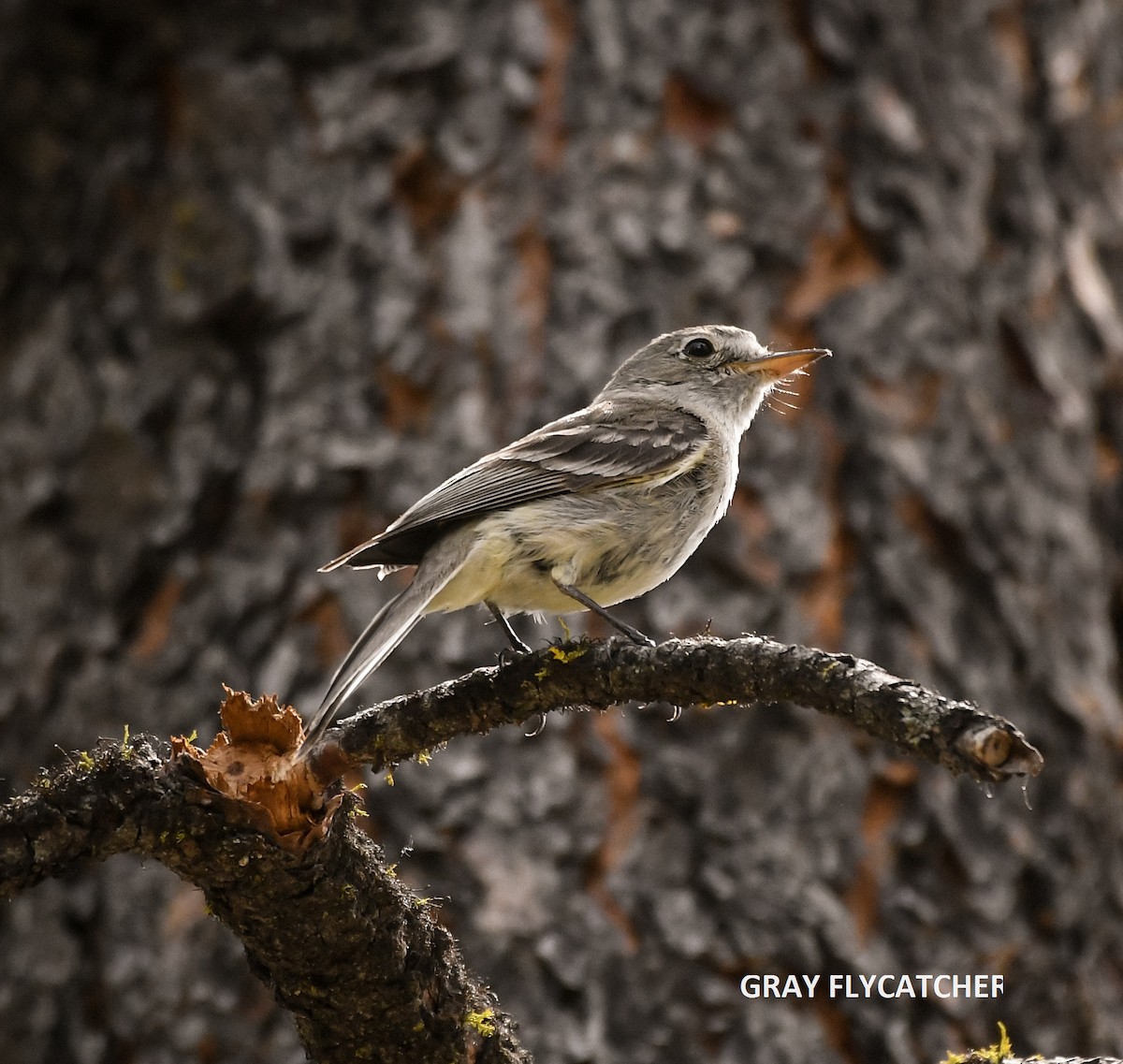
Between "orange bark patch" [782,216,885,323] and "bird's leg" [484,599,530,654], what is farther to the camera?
"orange bark patch" [782,216,885,323]

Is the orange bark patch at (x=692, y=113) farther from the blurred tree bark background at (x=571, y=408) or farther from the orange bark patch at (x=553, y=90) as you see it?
the orange bark patch at (x=553, y=90)

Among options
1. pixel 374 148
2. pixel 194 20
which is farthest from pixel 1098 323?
pixel 194 20

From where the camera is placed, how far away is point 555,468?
14.6ft

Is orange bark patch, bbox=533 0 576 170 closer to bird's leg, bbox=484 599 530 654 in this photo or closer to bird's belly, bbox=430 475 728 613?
bird's belly, bbox=430 475 728 613

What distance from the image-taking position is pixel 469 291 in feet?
18.2

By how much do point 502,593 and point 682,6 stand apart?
304 centimetres

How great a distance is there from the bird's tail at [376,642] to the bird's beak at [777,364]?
157 centimetres

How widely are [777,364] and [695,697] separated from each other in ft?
8.12

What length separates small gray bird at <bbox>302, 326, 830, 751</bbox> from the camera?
4.19 metres

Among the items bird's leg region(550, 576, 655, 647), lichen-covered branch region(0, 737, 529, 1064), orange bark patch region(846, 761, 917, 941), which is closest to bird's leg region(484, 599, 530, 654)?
bird's leg region(550, 576, 655, 647)

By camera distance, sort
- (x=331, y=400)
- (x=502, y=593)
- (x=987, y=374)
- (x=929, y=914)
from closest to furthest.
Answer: (x=502, y=593) → (x=929, y=914) → (x=331, y=400) → (x=987, y=374)

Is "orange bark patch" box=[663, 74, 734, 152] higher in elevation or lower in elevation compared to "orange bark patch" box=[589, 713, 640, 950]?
higher

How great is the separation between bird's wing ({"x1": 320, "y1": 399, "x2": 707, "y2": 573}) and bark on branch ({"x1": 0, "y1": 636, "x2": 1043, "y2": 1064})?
Result: 3.31 feet

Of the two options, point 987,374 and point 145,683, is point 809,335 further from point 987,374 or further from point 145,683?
point 145,683
